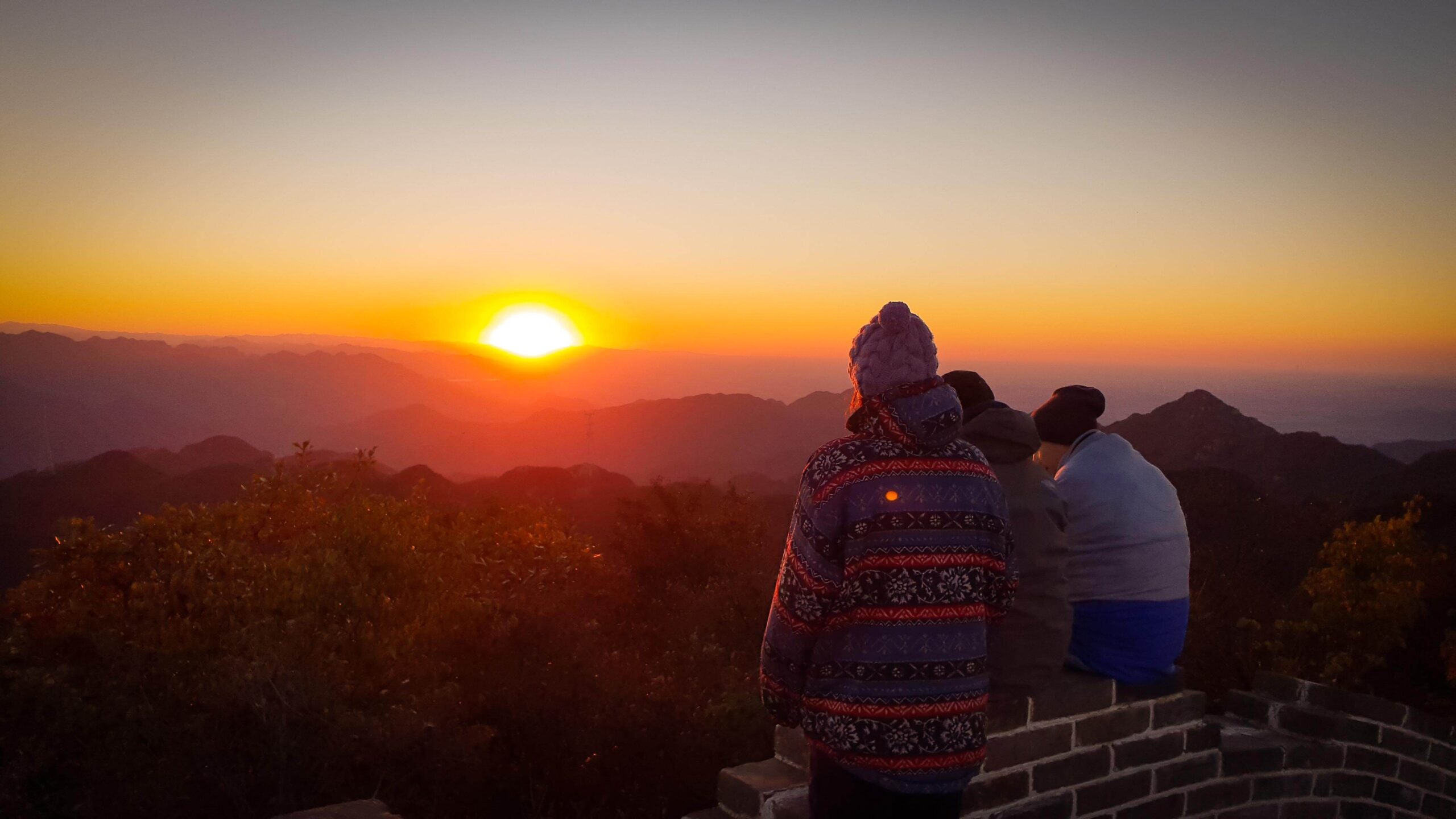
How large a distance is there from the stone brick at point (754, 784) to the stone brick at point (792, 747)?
0.7 inches

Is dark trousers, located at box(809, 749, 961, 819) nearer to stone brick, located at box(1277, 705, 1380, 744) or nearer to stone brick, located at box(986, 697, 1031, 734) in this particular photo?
stone brick, located at box(986, 697, 1031, 734)

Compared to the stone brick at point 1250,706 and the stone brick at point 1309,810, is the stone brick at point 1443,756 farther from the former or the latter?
the stone brick at point 1250,706

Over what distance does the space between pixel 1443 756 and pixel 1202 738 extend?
1.70m

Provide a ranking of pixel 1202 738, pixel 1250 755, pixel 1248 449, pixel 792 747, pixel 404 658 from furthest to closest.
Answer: pixel 1248 449 < pixel 404 658 < pixel 1250 755 < pixel 1202 738 < pixel 792 747

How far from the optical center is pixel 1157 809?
9.70 ft

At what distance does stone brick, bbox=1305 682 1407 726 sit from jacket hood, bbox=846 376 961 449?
2841 millimetres

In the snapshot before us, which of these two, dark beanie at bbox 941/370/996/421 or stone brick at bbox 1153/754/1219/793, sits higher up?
dark beanie at bbox 941/370/996/421

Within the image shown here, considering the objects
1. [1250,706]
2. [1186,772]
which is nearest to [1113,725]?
[1186,772]

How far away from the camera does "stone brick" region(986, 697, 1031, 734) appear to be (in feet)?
8.29

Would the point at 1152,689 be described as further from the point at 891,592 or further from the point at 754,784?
the point at 891,592

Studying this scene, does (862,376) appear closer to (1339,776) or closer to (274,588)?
(1339,776)

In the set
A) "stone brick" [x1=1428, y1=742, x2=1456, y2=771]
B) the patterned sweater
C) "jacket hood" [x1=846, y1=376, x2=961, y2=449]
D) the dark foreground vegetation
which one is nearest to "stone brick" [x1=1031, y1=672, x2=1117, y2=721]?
the patterned sweater

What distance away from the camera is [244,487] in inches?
453

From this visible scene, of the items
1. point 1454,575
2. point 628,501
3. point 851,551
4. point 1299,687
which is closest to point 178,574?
point 851,551
